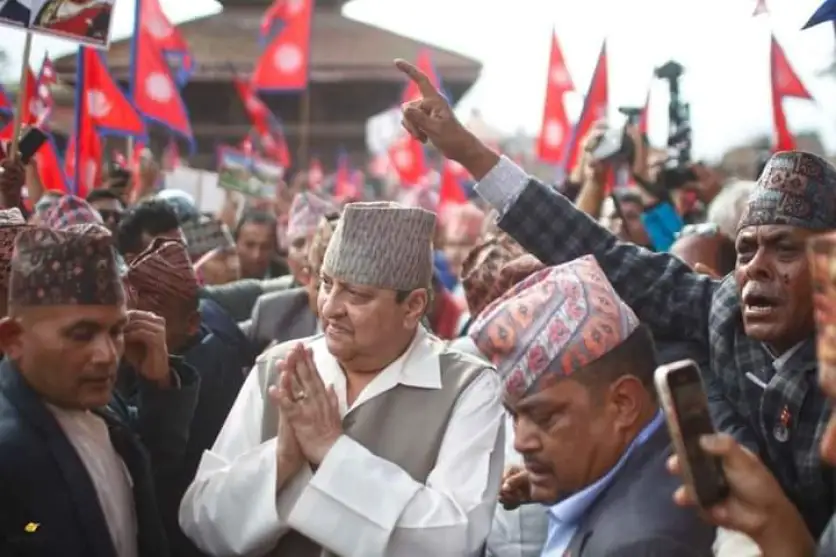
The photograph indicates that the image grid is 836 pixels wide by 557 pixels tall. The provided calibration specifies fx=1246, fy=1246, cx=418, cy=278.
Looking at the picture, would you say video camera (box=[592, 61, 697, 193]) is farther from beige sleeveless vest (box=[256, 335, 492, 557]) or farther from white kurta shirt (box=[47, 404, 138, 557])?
white kurta shirt (box=[47, 404, 138, 557])

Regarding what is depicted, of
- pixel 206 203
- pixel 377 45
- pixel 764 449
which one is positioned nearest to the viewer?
pixel 764 449

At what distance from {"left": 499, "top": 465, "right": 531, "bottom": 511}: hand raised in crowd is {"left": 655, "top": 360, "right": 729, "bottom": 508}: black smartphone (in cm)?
116

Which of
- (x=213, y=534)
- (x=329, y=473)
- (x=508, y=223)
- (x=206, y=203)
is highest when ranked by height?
(x=508, y=223)

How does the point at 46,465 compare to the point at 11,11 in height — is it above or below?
below

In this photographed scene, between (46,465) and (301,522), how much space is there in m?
0.57

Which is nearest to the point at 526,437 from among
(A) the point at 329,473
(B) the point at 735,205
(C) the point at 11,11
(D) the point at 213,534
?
(A) the point at 329,473

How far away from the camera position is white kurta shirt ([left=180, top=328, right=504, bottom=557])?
9.16ft

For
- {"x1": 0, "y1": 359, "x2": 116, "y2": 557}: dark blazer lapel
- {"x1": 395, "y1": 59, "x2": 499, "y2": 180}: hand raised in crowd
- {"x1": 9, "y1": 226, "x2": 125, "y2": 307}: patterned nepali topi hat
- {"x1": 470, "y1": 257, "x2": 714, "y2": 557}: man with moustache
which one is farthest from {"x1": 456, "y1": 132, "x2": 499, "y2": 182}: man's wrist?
{"x1": 0, "y1": 359, "x2": 116, "y2": 557}: dark blazer lapel

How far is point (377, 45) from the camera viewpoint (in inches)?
845

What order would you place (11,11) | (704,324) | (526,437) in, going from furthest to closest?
1. (11,11)
2. (704,324)
3. (526,437)

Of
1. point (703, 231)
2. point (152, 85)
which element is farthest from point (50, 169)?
point (703, 231)

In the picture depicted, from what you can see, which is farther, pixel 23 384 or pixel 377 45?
pixel 377 45

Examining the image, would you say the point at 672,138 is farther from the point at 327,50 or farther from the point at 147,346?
the point at 327,50

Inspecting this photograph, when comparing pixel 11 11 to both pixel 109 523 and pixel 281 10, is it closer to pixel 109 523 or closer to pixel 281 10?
pixel 109 523
